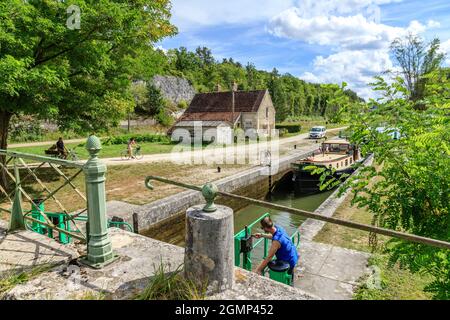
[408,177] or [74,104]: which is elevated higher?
[74,104]

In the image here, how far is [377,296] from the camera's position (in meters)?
4.75

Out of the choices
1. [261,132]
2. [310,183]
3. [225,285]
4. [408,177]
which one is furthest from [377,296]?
[261,132]

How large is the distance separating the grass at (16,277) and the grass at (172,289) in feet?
3.92

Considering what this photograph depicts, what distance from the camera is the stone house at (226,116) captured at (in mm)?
33156

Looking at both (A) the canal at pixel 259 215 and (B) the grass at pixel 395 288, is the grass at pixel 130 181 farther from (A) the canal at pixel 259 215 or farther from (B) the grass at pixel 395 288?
(B) the grass at pixel 395 288

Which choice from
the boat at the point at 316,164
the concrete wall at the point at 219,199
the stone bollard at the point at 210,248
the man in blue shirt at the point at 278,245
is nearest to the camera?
the stone bollard at the point at 210,248

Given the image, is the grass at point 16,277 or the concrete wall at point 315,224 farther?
the concrete wall at point 315,224

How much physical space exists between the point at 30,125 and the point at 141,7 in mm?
18159

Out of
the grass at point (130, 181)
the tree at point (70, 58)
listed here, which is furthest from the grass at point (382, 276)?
the tree at point (70, 58)

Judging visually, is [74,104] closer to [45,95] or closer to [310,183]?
[45,95]

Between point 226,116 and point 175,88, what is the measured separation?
2427 centimetres

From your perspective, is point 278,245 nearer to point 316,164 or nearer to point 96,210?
point 96,210

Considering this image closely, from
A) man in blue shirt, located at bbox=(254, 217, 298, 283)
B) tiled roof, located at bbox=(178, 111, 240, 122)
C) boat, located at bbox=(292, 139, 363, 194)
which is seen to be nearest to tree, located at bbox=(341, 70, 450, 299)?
man in blue shirt, located at bbox=(254, 217, 298, 283)

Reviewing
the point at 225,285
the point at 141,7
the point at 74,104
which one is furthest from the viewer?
the point at 141,7
